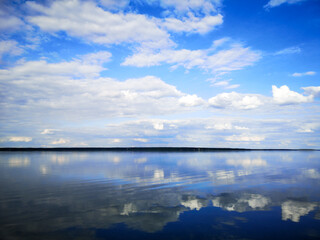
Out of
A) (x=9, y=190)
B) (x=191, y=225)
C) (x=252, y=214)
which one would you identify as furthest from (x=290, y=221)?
(x=9, y=190)

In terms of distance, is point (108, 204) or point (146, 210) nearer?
point (146, 210)

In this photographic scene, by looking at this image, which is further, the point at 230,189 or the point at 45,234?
the point at 230,189

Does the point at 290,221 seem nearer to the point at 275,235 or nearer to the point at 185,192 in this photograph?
the point at 275,235

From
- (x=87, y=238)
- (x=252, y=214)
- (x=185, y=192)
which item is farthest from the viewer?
(x=185, y=192)

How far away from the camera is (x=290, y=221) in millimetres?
11875

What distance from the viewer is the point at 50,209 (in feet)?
45.7

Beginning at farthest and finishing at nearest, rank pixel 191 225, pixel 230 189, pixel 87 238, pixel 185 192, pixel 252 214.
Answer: pixel 230 189 → pixel 185 192 → pixel 252 214 → pixel 191 225 → pixel 87 238

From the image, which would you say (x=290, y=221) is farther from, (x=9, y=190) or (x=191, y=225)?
(x=9, y=190)

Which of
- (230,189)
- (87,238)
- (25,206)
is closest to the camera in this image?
(87,238)

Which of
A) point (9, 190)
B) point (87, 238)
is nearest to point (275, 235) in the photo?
point (87, 238)

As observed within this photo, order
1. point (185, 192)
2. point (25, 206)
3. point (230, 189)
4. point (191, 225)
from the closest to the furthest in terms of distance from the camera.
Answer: point (191, 225)
point (25, 206)
point (185, 192)
point (230, 189)

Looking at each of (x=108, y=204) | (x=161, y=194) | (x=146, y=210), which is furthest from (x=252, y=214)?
(x=108, y=204)

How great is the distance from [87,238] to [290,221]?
10.5 meters

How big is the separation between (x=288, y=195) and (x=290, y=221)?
7542mm
